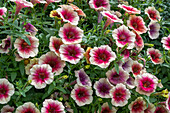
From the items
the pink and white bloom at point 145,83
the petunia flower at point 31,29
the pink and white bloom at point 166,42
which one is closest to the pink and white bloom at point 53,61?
the petunia flower at point 31,29

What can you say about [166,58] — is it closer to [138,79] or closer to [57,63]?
[138,79]

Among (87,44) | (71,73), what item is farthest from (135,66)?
(71,73)

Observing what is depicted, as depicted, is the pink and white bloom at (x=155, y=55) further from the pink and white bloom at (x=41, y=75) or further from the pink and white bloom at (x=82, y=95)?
the pink and white bloom at (x=41, y=75)

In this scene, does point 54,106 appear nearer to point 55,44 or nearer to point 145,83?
point 55,44

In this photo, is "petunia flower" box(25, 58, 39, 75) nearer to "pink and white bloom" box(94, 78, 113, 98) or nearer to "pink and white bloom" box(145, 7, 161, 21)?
"pink and white bloom" box(94, 78, 113, 98)

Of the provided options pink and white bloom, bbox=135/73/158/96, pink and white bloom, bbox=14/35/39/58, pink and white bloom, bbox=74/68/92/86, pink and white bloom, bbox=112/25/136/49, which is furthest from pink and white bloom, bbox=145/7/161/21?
pink and white bloom, bbox=14/35/39/58

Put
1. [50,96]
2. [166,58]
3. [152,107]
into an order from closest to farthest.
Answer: [50,96] < [152,107] < [166,58]
